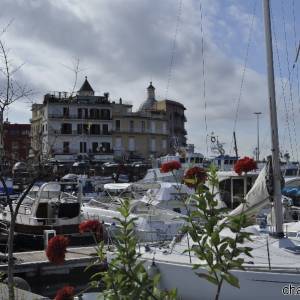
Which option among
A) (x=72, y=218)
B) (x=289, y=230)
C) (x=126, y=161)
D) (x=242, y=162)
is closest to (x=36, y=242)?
(x=72, y=218)

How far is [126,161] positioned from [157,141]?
36.6 ft

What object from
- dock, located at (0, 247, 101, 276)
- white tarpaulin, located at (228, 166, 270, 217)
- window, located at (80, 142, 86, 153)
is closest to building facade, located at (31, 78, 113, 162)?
window, located at (80, 142, 86, 153)

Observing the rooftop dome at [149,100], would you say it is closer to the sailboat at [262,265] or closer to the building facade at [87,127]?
the building facade at [87,127]

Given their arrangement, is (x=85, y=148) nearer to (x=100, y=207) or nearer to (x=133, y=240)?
(x=100, y=207)

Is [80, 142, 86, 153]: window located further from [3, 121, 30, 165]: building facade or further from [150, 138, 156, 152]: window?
[3, 121, 30, 165]: building facade

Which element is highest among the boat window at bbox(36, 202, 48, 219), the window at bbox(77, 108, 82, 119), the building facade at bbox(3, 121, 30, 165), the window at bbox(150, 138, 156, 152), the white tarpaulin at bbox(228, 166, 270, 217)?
the window at bbox(77, 108, 82, 119)

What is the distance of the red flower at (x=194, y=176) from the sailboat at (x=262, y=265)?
15.2ft

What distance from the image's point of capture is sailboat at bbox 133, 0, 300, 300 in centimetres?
1034

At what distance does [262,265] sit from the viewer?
10.7m

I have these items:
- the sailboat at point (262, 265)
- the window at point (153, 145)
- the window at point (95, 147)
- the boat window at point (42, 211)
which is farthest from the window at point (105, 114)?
the sailboat at point (262, 265)

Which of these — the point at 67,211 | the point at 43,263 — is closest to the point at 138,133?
the point at 67,211

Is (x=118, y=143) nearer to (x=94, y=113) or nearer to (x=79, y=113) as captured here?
(x=94, y=113)

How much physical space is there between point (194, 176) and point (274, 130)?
7.20 m

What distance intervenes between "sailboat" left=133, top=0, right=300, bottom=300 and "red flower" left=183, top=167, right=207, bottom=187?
4629 mm
